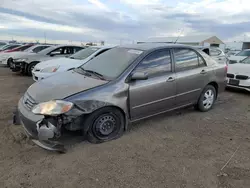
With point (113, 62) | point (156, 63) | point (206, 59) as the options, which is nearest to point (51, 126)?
point (113, 62)

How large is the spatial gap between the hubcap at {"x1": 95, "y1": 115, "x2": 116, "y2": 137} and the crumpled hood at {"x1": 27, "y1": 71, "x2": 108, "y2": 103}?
20.8 inches

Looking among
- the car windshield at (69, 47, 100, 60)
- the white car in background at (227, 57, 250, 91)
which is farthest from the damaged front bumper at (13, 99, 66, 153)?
the white car in background at (227, 57, 250, 91)

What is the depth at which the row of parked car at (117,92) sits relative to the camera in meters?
2.95

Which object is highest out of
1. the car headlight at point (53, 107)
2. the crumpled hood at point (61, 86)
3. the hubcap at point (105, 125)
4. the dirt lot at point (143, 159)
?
the crumpled hood at point (61, 86)

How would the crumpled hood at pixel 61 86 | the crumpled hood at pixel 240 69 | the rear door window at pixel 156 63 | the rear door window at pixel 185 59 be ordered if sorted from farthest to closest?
the crumpled hood at pixel 240 69, the rear door window at pixel 185 59, the rear door window at pixel 156 63, the crumpled hood at pixel 61 86

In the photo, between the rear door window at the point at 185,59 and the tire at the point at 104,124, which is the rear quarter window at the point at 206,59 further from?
the tire at the point at 104,124

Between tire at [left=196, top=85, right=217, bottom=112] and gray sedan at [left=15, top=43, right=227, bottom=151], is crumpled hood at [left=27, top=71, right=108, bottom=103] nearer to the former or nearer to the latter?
gray sedan at [left=15, top=43, right=227, bottom=151]

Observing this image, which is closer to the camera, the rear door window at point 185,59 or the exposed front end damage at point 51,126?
the exposed front end damage at point 51,126

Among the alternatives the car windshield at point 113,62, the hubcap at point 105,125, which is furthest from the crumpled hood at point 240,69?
the hubcap at point 105,125

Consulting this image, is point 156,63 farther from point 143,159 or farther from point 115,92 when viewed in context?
point 143,159

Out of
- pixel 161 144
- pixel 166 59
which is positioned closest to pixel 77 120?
pixel 161 144

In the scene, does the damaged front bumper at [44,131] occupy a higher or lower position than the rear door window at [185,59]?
lower

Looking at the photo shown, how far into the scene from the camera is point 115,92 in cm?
331

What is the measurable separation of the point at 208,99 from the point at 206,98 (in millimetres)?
83
